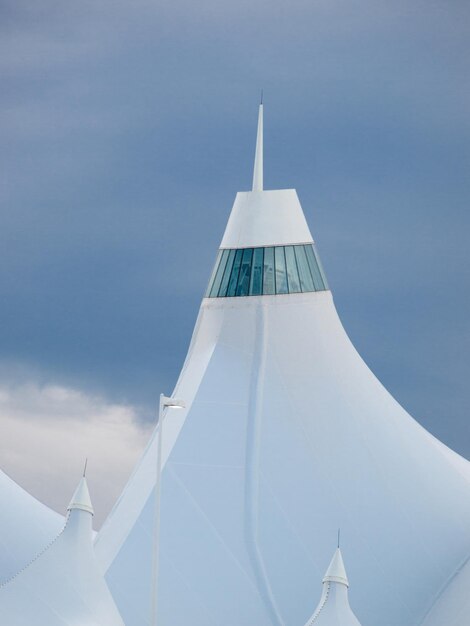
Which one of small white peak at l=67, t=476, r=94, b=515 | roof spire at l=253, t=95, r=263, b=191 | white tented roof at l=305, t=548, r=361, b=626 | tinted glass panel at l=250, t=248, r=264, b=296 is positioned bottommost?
white tented roof at l=305, t=548, r=361, b=626

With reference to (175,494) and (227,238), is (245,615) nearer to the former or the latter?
(175,494)

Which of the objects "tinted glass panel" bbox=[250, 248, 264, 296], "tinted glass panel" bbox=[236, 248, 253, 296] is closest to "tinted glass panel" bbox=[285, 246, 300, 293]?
"tinted glass panel" bbox=[250, 248, 264, 296]

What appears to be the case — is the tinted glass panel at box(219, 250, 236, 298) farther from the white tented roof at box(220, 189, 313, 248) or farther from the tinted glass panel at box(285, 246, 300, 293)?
the tinted glass panel at box(285, 246, 300, 293)

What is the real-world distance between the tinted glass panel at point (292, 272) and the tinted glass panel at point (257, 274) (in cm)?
80

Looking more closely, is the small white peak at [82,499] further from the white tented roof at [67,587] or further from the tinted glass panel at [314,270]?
the tinted glass panel at [314,270]

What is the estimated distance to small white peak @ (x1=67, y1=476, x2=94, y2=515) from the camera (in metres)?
48.2

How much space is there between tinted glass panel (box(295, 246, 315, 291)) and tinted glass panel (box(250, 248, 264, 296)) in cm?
114

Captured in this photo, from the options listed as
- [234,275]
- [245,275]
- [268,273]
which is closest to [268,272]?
[268,273]

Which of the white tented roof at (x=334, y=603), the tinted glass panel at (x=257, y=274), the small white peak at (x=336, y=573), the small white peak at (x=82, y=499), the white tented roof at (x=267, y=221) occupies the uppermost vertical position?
the white tented roof at (x=267, y=221)

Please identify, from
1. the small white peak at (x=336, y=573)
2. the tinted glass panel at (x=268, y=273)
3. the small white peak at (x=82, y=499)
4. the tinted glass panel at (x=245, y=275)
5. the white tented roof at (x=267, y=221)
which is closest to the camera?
the small white peak at (x=336, y=573)

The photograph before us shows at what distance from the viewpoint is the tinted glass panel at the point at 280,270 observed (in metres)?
57.8

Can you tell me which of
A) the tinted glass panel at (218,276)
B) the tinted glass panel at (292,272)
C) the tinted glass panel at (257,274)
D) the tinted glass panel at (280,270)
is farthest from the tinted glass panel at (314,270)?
the tinted glass panel at (218,276)

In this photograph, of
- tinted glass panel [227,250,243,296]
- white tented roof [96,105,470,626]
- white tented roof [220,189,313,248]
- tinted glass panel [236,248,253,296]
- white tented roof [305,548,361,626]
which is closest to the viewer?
white tented roof [305,548,361,626]

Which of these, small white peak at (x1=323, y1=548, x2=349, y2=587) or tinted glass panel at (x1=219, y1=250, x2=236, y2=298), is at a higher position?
tinted glass panel at (x1=219, y1=250, x2=236, y2=298)
